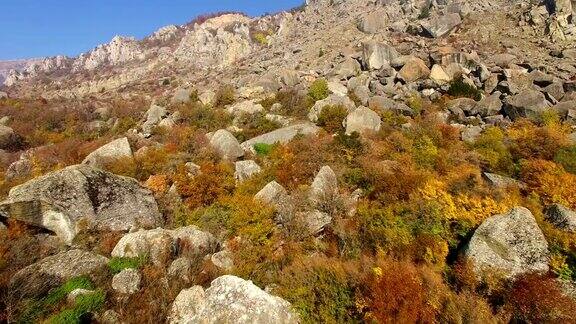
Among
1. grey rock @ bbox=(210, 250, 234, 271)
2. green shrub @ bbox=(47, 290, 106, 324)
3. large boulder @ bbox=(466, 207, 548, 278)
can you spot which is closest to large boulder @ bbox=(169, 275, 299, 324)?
green shrub @ bbox=(47, 290, 106, 324)

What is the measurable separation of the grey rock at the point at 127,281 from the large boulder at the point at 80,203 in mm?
2938

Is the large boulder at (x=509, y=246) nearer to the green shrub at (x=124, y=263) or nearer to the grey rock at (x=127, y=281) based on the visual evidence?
the grey rock at (x=127, y=281)

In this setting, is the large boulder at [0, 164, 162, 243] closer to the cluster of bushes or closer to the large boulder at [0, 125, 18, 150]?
the cluster of bushes

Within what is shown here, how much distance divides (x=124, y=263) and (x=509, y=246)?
27.6 ft

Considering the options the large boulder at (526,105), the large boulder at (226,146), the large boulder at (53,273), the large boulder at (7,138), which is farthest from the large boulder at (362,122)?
the large boulder at (7,138)

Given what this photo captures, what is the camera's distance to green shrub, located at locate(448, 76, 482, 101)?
22531 mm

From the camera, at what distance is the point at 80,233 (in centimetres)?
1025

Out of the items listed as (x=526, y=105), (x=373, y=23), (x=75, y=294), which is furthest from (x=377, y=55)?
(x=75, y=294)

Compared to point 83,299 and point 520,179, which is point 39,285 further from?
point 520,179

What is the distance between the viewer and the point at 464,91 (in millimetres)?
22656

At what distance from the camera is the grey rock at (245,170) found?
14258 mm

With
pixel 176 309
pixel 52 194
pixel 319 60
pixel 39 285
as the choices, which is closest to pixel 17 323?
pixel 39 285

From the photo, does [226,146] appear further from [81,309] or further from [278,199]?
[81,309]

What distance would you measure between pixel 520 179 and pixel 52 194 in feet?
46.7
